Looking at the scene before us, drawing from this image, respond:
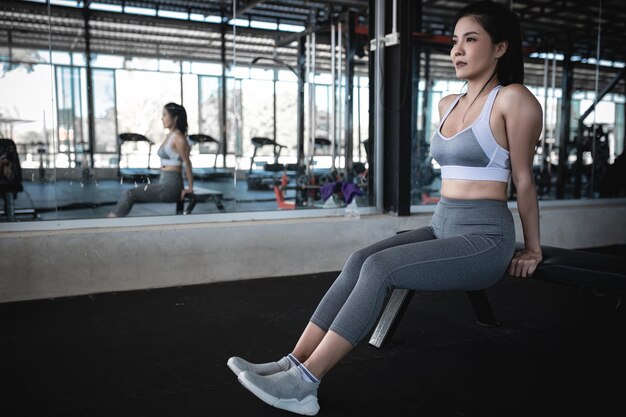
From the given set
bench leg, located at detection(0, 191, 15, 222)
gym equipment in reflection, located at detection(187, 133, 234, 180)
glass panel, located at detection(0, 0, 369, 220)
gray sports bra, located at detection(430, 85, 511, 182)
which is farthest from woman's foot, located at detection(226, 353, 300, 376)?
gym equipment in reflection, located at detection(187, 133, 234, 180)

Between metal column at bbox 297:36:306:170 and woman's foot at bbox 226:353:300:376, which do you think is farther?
metal column at bbox 297:36:306:170

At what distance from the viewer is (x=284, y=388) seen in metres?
1.54

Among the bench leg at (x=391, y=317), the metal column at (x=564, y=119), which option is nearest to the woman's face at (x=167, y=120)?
the bench leg at (x=391, y=317)

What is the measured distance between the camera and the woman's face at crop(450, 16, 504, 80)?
1.72 metres

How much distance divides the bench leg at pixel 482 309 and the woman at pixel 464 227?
2.44ft

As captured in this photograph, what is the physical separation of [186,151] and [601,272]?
3054mm

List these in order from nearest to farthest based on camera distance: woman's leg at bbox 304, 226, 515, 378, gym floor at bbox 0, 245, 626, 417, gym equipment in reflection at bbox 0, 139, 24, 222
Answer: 1. woman's leg at bbox 304, 226, 515, 378
2. gym floor at bbox 0, 245, 626, 417
3. gym equipment in reflection at bbox 0, 139, 24, 222

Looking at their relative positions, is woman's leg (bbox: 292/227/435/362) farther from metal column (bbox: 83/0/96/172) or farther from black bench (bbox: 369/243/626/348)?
metal column (bbox: 83/0/96/172)

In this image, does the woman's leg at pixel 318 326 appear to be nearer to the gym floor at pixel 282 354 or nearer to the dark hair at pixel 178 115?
the gym floor at pixel 282 354

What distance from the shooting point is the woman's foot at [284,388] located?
5.02ft

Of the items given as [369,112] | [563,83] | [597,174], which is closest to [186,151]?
[369,112]

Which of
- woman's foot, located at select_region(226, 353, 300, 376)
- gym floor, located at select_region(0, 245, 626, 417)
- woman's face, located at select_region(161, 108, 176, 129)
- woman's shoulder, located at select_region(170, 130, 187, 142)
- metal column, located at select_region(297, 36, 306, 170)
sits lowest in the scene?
gym floor, located at select_region(0, 245, 626, 417)

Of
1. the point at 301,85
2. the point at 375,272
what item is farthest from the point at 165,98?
the point at 375,272

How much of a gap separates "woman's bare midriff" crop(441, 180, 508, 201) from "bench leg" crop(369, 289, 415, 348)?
2.10 feet
